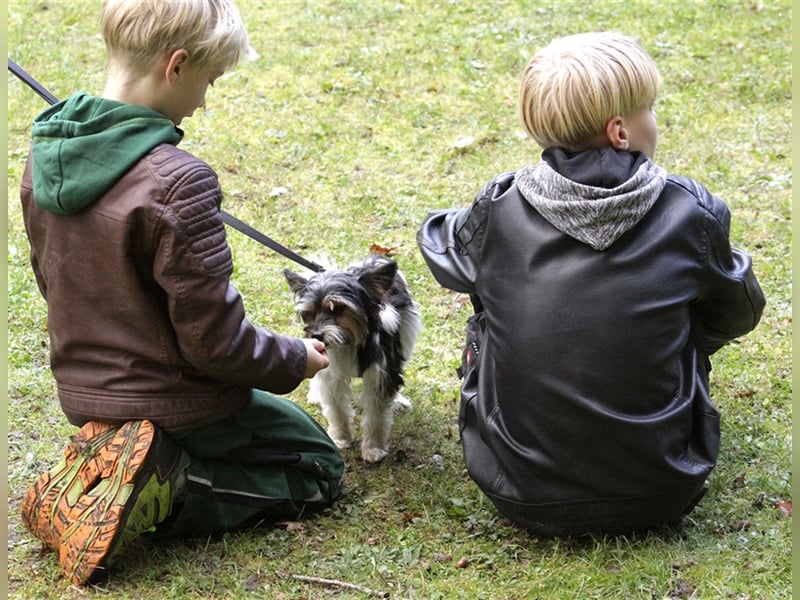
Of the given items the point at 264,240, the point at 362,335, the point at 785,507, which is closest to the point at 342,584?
the point at 362,335

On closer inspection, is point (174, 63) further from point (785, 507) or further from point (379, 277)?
point (785, 507)

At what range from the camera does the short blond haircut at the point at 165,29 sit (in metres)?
3.62

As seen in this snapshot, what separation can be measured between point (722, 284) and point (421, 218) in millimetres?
3651

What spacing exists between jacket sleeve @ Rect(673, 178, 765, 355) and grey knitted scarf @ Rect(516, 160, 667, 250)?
0.16m

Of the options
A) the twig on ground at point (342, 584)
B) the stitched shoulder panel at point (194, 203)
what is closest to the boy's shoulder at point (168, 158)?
the stitched shoulder panel at point (194, 203)

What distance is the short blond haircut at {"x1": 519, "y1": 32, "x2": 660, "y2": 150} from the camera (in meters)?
3.72

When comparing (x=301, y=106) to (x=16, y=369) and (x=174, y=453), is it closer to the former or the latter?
(x=16, y=369)

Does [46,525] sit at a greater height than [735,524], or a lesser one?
greater

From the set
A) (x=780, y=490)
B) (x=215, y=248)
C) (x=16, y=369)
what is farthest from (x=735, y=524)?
(x=16, y=369)

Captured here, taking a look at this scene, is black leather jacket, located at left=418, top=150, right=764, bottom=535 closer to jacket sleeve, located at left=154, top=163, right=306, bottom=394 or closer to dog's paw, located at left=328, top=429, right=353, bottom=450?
jacket sleeve, located at left=154, top=163, right=306, bottom=394

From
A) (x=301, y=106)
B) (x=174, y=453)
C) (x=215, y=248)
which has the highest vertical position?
(x=215, y=248)

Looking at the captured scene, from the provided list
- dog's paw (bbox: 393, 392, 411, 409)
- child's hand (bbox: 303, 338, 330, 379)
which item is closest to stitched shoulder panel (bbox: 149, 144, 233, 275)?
child's hand (bbox: 303, 338, 330, 379)

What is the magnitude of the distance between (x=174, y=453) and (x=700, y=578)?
6.54 ft

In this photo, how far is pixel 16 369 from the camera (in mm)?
5586
